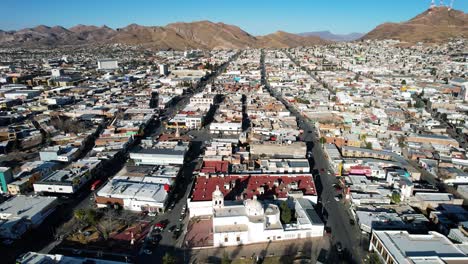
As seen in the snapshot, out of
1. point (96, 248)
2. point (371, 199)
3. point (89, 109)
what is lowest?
point (96, 248)

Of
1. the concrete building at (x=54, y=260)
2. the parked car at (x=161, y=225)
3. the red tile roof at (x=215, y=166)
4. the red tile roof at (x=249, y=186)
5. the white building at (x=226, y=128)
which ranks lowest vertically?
the parked car at (x=161, y=225)

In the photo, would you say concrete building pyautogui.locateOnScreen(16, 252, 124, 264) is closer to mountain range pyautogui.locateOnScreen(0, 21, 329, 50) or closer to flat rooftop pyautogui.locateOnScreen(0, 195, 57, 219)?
flat rooftop pyautogui.locateOnScreen(0, 195, 57, 219)

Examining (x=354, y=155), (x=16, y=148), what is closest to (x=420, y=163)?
(x=354, y=155)

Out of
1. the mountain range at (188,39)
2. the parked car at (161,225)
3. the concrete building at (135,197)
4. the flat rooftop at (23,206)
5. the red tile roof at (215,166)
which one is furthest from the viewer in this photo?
the mountain range at (188,39)

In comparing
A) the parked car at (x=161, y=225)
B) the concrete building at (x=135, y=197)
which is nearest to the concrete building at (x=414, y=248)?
the parked car at (x=161, y=225)

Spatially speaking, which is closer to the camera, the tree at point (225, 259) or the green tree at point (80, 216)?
the tree at point (225, 259)

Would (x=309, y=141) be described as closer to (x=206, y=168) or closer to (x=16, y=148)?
(x=206, y=168)

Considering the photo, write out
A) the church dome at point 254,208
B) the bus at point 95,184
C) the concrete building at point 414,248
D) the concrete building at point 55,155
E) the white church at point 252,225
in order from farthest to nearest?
the concrete building at point 55,155 → the bus at point 95,184 → the church dome at point 254,208 → the white church at point 252,225 → the concrete building at point 414,248

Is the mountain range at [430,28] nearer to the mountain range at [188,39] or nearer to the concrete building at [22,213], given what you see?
the mountain range at [188,39]
